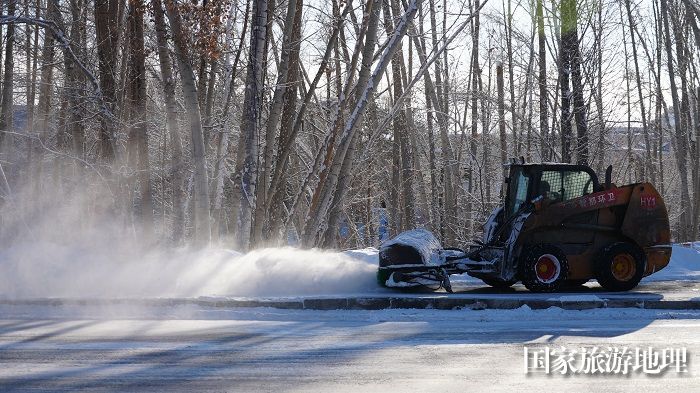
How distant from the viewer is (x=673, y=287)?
1166 cm

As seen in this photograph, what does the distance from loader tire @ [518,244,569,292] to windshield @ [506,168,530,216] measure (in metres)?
0.73

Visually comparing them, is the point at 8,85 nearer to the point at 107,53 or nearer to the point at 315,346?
the point at 107,53

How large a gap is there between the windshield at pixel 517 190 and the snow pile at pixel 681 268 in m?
3.49

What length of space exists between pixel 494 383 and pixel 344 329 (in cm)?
271

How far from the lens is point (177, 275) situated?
11133 millimetres

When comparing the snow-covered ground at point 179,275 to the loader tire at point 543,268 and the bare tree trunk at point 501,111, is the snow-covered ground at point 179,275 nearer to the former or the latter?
the loader tire at point 543,268

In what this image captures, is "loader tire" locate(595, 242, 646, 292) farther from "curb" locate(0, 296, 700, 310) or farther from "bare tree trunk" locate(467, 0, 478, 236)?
"bare tree trunk" locate(467, 0, 478, 236)

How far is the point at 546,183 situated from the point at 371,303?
10.8 ft

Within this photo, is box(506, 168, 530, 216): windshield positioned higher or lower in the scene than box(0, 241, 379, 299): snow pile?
higher

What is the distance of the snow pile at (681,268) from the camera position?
43.3ft

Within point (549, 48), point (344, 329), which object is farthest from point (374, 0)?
point (549, 48)

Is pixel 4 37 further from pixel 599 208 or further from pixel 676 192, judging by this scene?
pixel 676 192

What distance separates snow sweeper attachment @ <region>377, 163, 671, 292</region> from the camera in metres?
10.8

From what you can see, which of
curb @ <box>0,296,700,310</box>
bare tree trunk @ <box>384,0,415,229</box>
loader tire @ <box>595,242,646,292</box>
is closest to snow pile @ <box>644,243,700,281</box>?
loader tire @ <box>595,242,646,292</box>
